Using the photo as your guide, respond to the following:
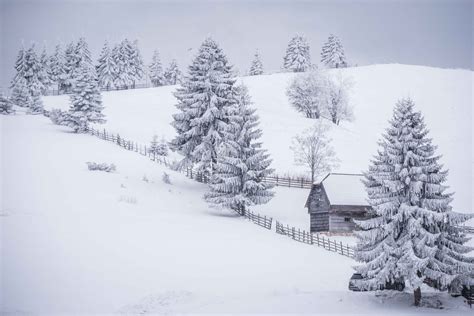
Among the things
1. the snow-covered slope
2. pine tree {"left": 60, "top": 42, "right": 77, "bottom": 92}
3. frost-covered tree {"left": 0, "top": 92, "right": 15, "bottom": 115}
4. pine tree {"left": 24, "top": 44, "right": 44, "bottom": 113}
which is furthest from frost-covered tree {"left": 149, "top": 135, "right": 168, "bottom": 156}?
pine tree {"left": 60, "top": 42, "right": 77, "bottom": 92}

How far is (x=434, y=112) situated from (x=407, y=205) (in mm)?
58965

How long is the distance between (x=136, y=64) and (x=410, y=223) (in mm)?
86885

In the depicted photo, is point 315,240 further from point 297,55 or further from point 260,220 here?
point 297,55

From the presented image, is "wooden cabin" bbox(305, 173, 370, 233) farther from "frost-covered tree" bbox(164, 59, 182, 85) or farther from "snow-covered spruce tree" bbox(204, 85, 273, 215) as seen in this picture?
"frost-covered tree" bbox(164, 59, 182, 85)

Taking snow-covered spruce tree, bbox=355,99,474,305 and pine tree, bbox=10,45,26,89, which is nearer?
snow-covered spruce tree, bbox=355,99,474,305

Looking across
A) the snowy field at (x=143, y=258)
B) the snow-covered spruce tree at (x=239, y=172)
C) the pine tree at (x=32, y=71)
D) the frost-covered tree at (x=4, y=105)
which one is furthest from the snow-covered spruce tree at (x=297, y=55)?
the snowy field at (x=143, y=258)

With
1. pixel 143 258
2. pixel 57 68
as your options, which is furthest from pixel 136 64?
pixel 143 258

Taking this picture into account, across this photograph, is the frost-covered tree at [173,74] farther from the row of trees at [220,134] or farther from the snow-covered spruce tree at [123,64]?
the row of trees at [220,134]

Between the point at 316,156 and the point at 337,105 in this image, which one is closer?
the point at 316,156

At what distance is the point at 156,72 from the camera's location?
4112 inches

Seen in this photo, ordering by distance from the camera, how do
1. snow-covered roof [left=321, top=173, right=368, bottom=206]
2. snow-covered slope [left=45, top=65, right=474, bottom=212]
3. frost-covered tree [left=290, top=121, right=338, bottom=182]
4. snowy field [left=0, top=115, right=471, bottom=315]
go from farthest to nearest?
snow-covered slope [left=45, top=65, right=474, bottom=212] < frost-covered tree [left=290, top=121, right=338, bottom=182] < snow-covered roof [left=321, top=173, right=368, bottom=206] < snowy field [left=0, top=115, right=471, bottom=315]

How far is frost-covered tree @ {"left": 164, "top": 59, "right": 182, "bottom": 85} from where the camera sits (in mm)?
104812

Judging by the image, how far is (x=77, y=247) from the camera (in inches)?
911

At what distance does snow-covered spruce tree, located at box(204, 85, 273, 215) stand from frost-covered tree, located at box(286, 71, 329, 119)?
36.2m
